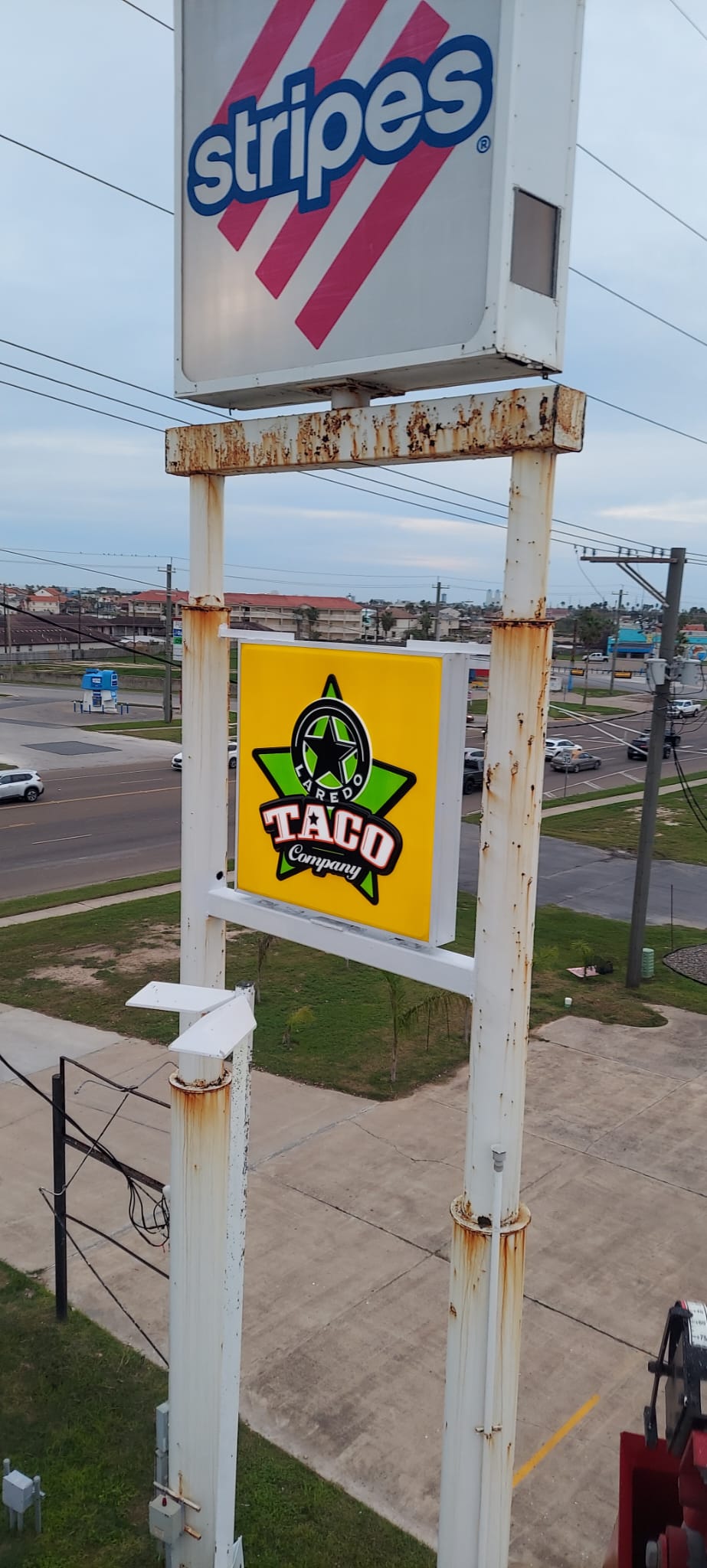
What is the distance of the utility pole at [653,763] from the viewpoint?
595 inches

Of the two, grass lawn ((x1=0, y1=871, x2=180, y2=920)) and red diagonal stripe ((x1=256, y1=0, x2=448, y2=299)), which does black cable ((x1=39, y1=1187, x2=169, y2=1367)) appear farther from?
grass lawn ((x1=0, y1=871, x2=180, y2=920))

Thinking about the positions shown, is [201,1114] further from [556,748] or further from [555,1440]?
[556,748]

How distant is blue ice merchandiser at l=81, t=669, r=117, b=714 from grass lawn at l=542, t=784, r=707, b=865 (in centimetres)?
3203

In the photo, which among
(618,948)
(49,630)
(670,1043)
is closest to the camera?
(670,1043)

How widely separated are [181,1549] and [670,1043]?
9651mm

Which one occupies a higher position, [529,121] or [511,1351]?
[529,121]

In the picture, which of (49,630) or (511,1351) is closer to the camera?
(511,1351)

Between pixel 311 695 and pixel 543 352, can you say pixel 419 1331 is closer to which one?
pixel 311 695

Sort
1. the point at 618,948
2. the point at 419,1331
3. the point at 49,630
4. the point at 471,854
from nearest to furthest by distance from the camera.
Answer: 1. the point at 419,1331
2. the point at 618,948
3. the point at 471,854
4. the point at 49,630

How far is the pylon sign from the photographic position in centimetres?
362

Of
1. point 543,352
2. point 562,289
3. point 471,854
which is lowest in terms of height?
point 471,854

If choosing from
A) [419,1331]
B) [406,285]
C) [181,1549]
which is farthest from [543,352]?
[419,1331]

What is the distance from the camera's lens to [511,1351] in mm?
4051

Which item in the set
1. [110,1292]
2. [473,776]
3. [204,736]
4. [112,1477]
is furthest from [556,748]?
[204,736]
